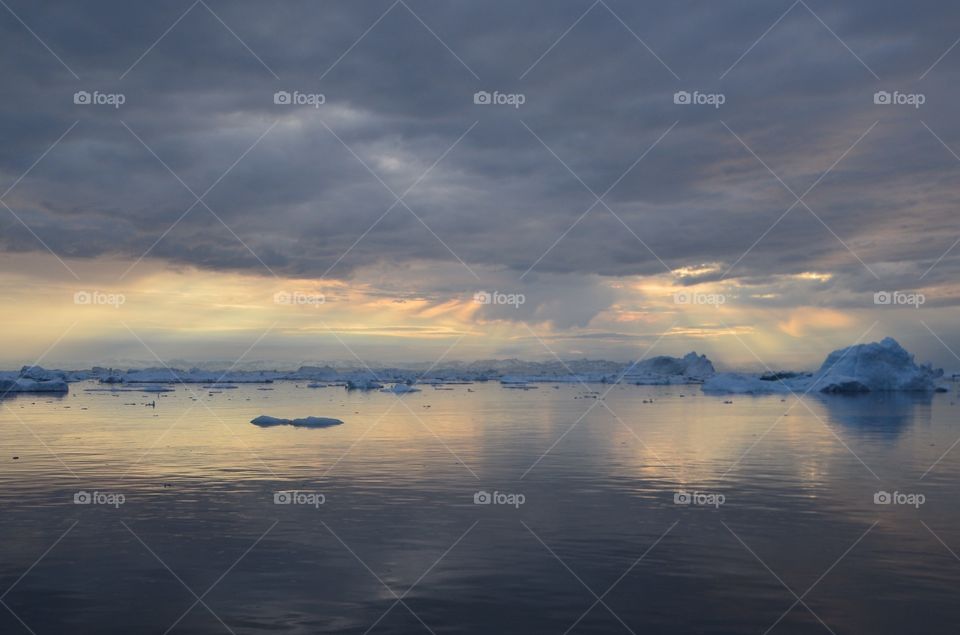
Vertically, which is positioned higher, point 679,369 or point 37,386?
point 679,369

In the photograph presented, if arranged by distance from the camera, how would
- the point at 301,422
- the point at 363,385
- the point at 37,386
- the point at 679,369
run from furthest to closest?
the point at 679,369, the point at 363,385, the point at 37,386, the point at 301,422

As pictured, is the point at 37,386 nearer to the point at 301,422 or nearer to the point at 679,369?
the point at 301,422

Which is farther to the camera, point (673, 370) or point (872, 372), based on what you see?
point (673, 370)

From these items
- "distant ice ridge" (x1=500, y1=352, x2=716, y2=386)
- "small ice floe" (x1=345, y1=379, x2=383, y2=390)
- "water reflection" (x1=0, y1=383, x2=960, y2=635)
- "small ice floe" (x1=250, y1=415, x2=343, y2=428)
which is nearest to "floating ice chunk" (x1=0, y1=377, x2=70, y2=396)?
"small ice floe" (x1=345, y1=379, x2=383, y2=390)

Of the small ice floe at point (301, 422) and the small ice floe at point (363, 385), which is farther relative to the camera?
the small ice floe at point (363, 385)

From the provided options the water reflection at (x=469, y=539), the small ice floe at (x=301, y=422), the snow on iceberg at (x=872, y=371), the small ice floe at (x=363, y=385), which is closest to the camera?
the water reflection at (x=469, y=539)

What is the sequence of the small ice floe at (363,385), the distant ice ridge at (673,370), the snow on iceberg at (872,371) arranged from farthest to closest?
the distant ice ridge at (673,370) < the small ice floe at (363,385) < the snow on iceberg at (872,371)

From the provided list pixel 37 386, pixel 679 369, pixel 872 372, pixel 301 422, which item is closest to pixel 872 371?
pixel 872 372

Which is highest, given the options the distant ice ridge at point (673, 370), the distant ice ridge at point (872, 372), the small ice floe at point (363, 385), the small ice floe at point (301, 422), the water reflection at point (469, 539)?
the distant ice ridge at point (673, 370)

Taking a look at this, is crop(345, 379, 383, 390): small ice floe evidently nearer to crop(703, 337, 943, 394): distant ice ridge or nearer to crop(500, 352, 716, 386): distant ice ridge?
crop(500, 352, 716, 386): distant ice ridge

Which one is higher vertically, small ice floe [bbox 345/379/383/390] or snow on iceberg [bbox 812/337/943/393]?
small ice floe [bbox 345/379/383/390]

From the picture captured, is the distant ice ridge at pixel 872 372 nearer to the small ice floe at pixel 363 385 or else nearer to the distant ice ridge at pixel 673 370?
the distant ice ridge at pixel 673 370

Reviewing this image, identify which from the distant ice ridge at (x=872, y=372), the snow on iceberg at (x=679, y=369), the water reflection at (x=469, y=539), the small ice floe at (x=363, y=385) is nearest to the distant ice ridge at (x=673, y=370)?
the snow on iceberg at (x=679, y=369)

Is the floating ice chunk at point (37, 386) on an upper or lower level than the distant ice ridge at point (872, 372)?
upper
